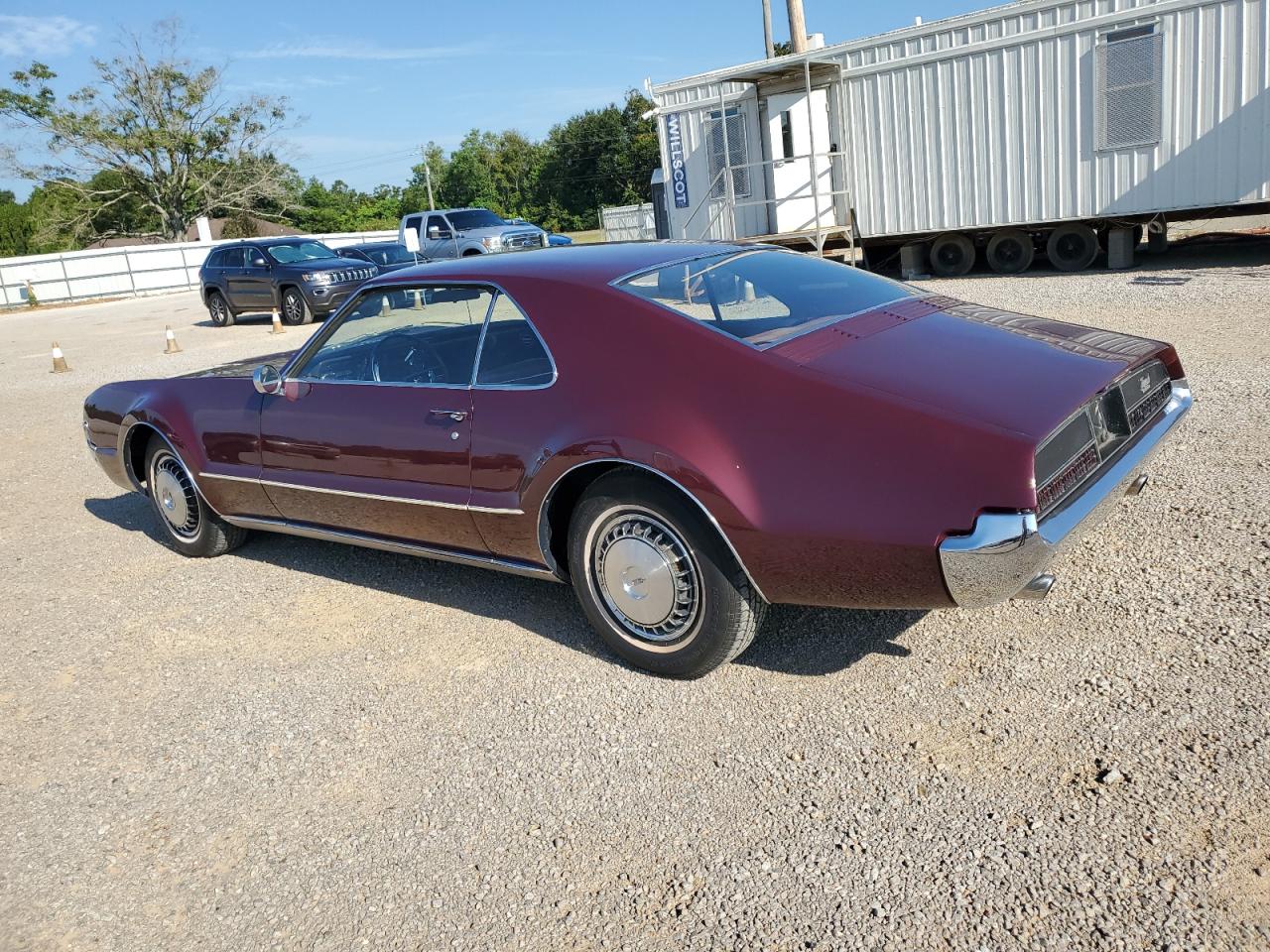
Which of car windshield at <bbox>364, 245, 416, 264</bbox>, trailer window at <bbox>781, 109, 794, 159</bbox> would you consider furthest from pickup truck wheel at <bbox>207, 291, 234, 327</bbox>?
trailer window at <bbox>781, 109, 794, 159</bbox>

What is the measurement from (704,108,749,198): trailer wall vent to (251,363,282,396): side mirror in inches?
511

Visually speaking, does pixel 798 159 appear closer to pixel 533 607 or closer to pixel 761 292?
pixel 761 292

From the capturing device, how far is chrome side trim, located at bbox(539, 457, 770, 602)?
3244 millimetres

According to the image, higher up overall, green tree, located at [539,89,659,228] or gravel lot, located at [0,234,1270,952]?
green tree, located at [539,89,659,228]

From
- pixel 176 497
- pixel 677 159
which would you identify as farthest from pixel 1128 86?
pixel 176 497

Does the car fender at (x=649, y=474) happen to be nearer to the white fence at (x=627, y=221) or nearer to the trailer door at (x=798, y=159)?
the trailer door at (x=798, y=159)

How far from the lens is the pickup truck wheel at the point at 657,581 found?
3350 millimetres

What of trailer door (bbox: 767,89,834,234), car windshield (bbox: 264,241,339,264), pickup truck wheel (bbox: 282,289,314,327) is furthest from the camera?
car windshield (bbox: 264,241,339,264)

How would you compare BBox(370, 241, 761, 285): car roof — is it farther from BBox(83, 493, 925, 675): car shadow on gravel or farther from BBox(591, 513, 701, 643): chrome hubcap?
BBox(83, 493, 925, 675): car shadow on gravel

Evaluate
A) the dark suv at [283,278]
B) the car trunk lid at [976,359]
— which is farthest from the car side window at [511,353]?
the dark suv at [283,278]

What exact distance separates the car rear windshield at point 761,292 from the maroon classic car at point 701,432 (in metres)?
0.01

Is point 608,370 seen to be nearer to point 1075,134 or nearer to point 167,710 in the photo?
point 167,710

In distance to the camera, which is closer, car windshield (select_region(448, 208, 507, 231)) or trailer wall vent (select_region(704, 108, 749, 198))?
trailer wall vent (select_region(704, 108, 749, 198))

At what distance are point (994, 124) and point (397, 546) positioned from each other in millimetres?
12202
